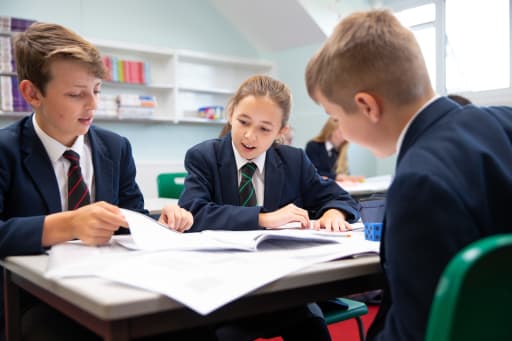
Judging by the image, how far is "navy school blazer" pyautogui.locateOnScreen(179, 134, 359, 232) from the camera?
1756 mm

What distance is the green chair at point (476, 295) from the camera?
542 mm

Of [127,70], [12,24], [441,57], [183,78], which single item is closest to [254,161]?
[12,24]

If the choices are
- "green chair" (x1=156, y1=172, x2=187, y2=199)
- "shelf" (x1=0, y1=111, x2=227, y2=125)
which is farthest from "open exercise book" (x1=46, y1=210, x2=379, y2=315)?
"shelf" (x1=0, y1=111, x2=227, y2=125)

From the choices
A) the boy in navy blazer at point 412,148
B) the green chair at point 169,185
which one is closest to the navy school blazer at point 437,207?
the boy in navy blazer at point 412,148

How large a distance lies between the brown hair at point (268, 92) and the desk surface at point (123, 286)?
1032mm

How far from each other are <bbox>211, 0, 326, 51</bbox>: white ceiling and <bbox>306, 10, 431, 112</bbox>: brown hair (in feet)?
17.5

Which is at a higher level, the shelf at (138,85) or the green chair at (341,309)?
the shelf at (138,85)

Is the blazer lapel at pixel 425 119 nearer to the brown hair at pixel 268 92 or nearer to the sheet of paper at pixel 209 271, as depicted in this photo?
the sheet of paper at pixel 209 271

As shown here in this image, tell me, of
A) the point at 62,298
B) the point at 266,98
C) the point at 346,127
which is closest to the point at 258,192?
the point at 266,98

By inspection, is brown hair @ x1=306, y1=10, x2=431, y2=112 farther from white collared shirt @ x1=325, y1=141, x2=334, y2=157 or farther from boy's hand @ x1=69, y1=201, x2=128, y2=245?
white collared shirt @ x1=325, y1=141, x2=334, y2=157

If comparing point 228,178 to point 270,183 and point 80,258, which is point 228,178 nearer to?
point 270,183

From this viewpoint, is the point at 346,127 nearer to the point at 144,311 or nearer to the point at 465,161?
the point at 465,161

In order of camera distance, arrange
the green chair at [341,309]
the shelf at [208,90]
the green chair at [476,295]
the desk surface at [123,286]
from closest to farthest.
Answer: the green chair at [476,295] → the desk surface at [123,286] → the green chair at [341,309] → the shelf at [208,90]

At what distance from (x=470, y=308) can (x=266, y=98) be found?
142cm
